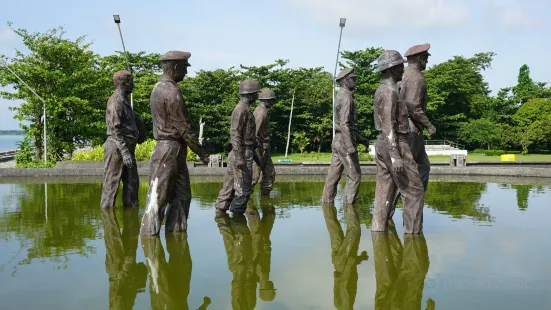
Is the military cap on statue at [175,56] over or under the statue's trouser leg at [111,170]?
over

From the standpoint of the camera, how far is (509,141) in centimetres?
5000

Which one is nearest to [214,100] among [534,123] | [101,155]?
[101,155]

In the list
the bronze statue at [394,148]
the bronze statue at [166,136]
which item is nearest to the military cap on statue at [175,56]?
the bronze statue at [166,136]

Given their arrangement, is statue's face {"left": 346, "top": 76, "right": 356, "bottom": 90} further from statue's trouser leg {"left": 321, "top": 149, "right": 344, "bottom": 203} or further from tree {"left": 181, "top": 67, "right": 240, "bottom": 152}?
tree {"left": 181, "top": 67, "right": 240, "bottom": 152}

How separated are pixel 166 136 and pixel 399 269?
149 inches

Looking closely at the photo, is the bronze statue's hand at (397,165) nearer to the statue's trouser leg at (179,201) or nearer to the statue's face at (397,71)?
the statue's face at (397,71)

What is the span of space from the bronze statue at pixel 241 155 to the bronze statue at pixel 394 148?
→ 2.69 metres

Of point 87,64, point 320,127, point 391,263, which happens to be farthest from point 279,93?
point 391,263

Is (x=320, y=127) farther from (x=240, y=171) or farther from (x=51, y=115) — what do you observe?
(x=240, y=171)

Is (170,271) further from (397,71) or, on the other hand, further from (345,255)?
(397,71)

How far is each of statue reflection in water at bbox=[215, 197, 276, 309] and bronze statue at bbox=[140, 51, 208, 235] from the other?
44.2 inches

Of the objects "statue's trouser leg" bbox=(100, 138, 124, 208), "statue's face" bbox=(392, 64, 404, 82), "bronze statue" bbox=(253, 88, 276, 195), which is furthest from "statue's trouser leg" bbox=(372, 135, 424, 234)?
"statue's trouser leg" bbox=(100, 138, 124, 208)

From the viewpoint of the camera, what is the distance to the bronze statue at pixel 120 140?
1012cm

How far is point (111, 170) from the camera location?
34.4 ft
